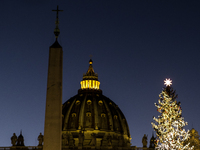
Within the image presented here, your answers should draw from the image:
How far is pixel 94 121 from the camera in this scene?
119875 mm

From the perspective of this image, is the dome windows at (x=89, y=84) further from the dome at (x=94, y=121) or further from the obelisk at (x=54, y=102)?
the obelisk at (x=54, y=102)

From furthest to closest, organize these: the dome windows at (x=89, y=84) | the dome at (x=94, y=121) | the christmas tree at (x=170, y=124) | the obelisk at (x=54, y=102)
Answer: the dome windows at (x=89, y=84) < the dome at (x=94, y=121) < the christmas tree at (x=170, y=124) < the obelisk at (x=54, y=102)

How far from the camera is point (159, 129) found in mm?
35844

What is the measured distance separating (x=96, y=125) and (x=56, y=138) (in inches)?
3656

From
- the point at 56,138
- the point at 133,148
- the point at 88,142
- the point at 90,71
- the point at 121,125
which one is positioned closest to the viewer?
the point at 56,138

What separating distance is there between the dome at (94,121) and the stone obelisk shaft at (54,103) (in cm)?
8649

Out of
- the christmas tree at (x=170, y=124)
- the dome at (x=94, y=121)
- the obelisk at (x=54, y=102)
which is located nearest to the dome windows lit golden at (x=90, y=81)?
the dome at (x=94, y=121)

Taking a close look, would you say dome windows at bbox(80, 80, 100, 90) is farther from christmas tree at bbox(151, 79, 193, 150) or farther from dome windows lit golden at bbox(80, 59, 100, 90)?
christmas tree at bbox(151, 79, 193, 150)

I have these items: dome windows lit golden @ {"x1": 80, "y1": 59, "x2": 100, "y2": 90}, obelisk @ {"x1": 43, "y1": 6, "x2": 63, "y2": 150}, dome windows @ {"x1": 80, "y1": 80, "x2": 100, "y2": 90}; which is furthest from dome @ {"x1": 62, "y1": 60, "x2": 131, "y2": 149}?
obelisk @ {"x1": 43, "y1": 6, "x2": 63, "y2": 150}

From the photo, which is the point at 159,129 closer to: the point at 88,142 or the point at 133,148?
the point at 133,148

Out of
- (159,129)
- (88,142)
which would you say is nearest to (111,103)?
(88,142)

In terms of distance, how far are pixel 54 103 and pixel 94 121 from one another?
9313 cm

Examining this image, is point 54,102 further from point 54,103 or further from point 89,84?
point 89,84

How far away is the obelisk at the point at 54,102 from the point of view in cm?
2677
